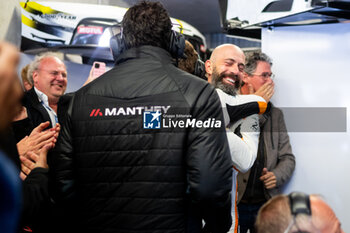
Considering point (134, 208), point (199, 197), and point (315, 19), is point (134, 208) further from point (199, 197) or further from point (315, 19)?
point (315, 19)

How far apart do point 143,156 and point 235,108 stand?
1.75 ft

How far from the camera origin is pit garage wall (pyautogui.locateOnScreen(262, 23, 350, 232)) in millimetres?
2342

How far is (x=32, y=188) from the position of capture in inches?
43.5

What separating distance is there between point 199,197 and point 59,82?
180 cm

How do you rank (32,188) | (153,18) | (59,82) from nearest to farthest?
1. (32,188)
2. (153,18)
3. (59,82)

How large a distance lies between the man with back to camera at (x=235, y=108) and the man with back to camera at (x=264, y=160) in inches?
21.2

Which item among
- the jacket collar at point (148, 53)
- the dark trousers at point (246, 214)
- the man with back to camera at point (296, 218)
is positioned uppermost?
the jacket collar at point (148, 53)

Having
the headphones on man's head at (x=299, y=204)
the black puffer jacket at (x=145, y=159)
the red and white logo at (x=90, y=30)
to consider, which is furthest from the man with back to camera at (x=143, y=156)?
the red and white logo at (x=90, y=30)

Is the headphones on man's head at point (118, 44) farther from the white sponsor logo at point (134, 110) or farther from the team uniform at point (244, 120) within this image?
the team uniform at point (244, 120)

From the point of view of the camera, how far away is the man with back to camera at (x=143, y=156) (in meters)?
1.18

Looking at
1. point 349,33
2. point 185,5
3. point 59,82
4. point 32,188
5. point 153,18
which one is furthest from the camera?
point 185,5

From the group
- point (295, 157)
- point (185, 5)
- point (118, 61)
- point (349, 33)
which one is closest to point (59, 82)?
point (118, 61)

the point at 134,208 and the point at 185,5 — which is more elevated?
the point at 185,5

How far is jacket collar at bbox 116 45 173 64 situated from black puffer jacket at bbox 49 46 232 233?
0.03m
